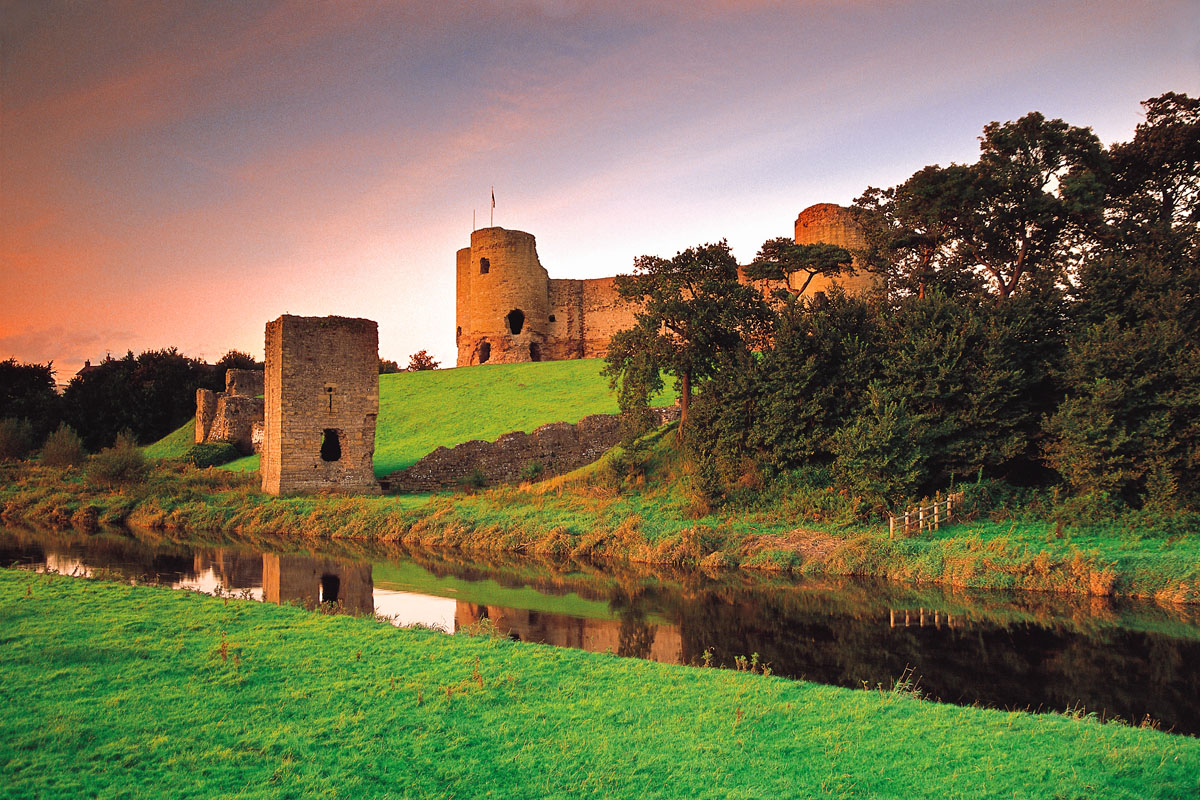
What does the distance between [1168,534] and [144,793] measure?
15688mm

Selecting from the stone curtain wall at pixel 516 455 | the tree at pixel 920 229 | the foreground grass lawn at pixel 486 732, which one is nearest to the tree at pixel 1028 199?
the tree at pixel 920 229

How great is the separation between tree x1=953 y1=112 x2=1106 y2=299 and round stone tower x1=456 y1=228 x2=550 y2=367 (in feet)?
87.2

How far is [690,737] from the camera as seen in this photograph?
18.4 ft

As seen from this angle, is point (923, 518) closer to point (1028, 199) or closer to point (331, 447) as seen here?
point (1028, 199)

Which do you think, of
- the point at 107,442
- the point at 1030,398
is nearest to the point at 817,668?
the point at 1030,398

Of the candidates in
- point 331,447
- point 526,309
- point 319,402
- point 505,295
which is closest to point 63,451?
point 331,447

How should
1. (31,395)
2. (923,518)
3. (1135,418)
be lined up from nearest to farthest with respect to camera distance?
(1135,418), (923,518), (31,395)

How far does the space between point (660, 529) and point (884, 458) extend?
483cm

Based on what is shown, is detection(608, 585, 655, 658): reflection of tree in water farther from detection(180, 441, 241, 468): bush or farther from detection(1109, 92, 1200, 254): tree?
detection(180, 441, 241, 468): bush

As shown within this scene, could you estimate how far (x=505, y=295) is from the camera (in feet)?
145

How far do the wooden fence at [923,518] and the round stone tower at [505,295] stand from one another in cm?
3076

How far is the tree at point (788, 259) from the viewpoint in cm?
2555

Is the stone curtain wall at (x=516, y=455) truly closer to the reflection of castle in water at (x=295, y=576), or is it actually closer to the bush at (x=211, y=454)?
the reflection of castle in water at (x=295, y=576)

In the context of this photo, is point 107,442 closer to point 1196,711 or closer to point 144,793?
point 144,793
